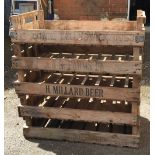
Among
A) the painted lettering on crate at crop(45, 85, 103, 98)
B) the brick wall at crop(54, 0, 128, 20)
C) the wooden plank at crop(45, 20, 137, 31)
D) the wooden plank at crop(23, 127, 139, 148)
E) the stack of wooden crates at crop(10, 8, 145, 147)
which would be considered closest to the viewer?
the stack of wooden crates at crop(10, 8, 145, 147)

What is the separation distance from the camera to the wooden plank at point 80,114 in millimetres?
3619

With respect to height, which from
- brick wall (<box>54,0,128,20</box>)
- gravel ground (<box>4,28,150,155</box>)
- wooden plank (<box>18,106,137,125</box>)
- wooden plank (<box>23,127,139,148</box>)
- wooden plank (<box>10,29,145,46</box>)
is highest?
brick wall (<box>54,0,128,20</box>)

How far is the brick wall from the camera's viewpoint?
27.1 feet

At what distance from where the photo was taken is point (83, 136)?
3.83 meters

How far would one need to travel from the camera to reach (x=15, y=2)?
9094 millimetres

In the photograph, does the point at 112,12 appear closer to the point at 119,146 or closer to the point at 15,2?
the point at 15,2

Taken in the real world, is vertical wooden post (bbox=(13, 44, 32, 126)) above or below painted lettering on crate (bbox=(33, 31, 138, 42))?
below

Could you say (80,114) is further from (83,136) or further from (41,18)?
(41,18)

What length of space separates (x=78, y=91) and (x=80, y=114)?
0.29 meters

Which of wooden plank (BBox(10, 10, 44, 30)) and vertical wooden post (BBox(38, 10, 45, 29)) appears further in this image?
vertical wooden post (BBox(38, 10, 45, 29))

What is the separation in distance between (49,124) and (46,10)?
5234 mm

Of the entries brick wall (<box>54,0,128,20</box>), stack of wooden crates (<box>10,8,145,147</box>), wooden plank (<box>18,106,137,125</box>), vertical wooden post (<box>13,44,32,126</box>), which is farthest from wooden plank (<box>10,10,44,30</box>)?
brick wall (<box>54,0,128,20</box>)

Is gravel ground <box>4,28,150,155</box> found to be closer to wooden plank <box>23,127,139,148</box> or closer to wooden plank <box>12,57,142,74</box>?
wooden plank <box>23,127,139,148</box>

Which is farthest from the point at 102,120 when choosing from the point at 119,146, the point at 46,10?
the point at 46,10
